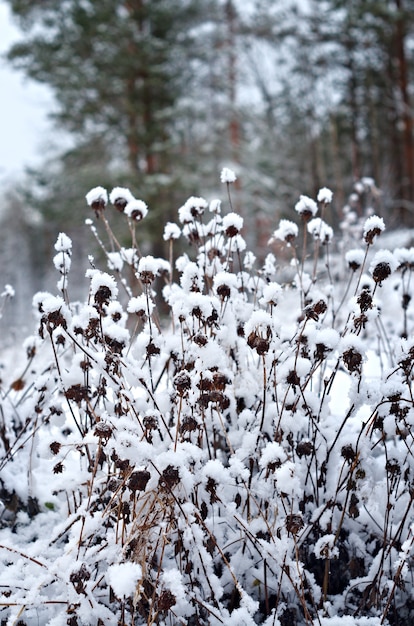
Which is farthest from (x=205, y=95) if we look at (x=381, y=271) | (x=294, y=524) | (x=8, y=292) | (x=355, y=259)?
(x=294, y=524)

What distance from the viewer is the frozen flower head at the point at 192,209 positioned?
1913mm

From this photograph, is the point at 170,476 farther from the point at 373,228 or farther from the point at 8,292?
the point at 8,292

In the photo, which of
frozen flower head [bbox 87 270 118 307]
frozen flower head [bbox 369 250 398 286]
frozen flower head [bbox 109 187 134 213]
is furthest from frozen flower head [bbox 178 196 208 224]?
frozen flower head [bbox 369 250 398 286]

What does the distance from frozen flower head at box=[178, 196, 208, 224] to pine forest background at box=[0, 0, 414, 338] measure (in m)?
7.06

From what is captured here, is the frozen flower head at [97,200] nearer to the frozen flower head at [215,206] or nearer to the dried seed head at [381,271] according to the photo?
the frozen flower head at [215,206]

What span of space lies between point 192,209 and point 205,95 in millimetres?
13941

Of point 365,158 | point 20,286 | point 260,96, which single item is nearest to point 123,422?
point 260,96

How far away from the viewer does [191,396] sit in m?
1.65

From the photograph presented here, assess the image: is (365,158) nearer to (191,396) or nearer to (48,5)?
(48,5)

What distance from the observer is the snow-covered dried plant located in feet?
4.56

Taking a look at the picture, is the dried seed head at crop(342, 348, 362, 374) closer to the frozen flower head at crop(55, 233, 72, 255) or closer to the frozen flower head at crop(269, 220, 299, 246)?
the frozen flower head at crop(269, 220, 299, 246)

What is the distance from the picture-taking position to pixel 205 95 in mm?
14633

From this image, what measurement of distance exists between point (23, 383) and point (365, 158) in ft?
61.2

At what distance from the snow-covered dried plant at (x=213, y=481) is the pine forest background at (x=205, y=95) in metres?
7.28
